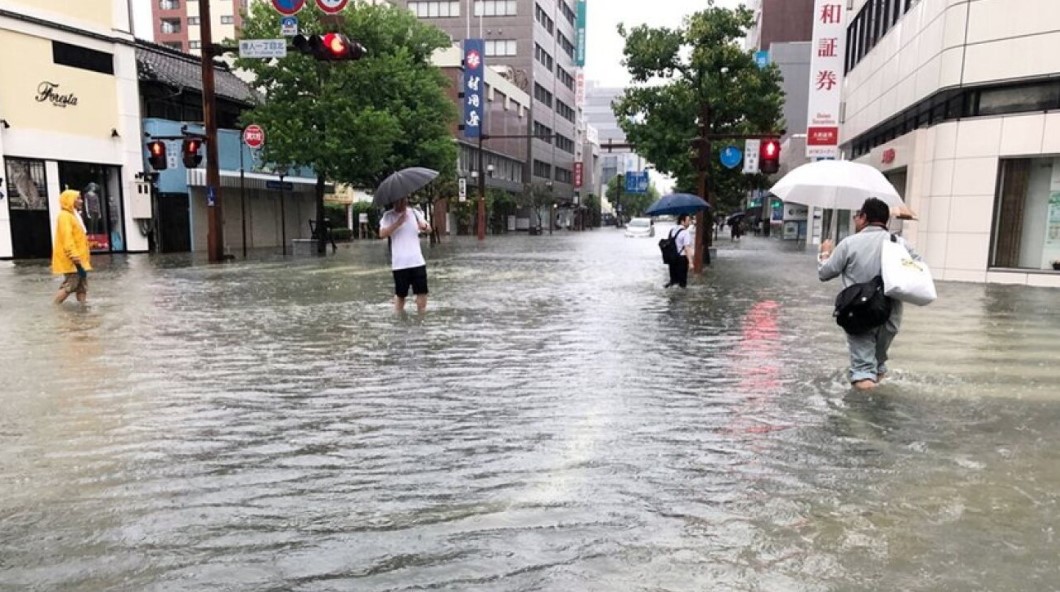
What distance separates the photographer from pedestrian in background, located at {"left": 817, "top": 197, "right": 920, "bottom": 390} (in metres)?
6.19

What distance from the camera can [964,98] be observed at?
1747cm

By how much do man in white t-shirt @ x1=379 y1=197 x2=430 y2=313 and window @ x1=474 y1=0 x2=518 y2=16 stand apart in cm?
6674

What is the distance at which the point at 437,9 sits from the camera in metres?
72.0

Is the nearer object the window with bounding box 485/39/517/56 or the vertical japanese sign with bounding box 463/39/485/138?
Result: the vertical japanese sign with bounding box 463/39/485/138

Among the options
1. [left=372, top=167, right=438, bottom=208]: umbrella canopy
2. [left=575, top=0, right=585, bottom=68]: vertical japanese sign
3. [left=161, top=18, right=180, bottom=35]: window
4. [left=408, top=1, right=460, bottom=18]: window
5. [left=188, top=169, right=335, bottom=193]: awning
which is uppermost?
[left=575, top=0, right=585, bottom=68]: vertical japanese sign

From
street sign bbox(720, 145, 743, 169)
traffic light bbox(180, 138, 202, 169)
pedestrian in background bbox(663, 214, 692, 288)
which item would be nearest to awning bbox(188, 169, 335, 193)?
traffic light bbox(180, 138, 202, 169)

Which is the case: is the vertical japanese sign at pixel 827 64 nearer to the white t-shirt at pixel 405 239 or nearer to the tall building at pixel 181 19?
the white t-shirt at pixel 405 239

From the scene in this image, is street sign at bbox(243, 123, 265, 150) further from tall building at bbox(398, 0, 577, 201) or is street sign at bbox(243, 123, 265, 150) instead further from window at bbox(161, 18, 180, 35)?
window at bbox(161, 18, 180, 35)

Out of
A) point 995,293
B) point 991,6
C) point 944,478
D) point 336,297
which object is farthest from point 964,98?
point 944,478

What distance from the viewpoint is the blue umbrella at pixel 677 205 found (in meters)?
15.7

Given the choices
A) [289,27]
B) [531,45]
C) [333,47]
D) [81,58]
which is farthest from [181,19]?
[333,47]

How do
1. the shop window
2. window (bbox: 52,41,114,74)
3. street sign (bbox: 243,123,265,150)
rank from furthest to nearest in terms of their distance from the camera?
window (bbox: 52,41,114,74)
street sign (bbox: 243,123,265,150)
the shop window

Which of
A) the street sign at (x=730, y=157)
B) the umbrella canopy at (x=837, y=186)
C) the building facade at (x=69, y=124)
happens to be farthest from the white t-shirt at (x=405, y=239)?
the building facade at (x=69, y=124)

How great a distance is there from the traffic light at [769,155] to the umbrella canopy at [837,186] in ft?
27.1
